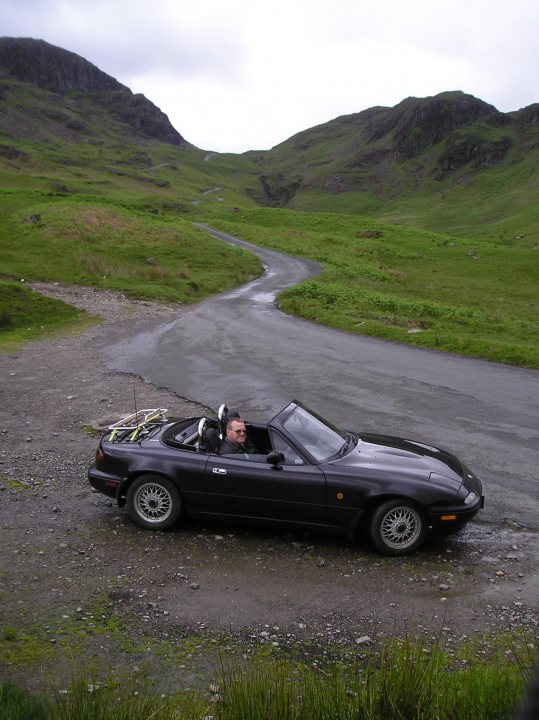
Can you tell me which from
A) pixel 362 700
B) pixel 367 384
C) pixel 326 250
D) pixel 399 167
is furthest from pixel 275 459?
pixel 399 167

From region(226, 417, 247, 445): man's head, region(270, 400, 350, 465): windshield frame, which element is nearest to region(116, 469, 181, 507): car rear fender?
region(226, 417, 247, 445): man's head

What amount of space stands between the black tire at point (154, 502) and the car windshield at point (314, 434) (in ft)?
5.51

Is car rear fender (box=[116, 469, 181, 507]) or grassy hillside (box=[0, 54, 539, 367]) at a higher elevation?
grassy hillside (box=[0, 54, 539, 367])

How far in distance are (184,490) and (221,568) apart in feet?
3.77

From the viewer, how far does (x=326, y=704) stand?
3.17m

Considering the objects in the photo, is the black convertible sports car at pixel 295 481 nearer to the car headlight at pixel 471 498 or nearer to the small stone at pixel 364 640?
the car headlight at pixel 471 498

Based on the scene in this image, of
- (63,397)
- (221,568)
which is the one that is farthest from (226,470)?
(63,397)

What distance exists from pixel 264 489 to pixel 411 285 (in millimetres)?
38525

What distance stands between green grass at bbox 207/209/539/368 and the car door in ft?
43.9

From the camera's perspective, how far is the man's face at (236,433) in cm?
750

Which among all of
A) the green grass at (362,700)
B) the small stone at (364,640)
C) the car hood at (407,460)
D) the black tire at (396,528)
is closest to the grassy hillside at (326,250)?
the car hood at (407,460)

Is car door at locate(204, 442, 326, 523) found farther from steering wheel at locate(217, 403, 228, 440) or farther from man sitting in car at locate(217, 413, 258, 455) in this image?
steering wheel at locate(217, 403, 228, 440)

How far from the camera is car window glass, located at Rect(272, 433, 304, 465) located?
7.14 meters

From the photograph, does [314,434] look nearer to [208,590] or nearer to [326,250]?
[208,590]
